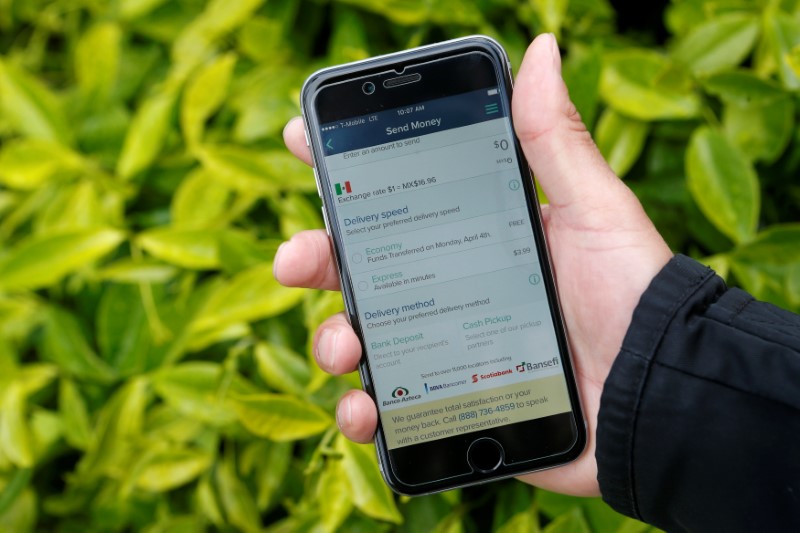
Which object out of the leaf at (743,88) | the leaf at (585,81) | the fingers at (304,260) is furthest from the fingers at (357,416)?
the leaf at (743,88)

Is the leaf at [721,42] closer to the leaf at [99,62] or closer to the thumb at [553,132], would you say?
the thumb at [553,132]

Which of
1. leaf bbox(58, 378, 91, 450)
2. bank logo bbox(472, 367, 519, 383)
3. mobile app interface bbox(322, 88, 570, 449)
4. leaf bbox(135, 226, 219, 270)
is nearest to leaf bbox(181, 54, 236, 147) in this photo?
leaf bbox(135, 226, 219, 270)

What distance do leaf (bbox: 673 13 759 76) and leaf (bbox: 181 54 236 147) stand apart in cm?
48

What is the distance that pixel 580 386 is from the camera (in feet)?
2.27

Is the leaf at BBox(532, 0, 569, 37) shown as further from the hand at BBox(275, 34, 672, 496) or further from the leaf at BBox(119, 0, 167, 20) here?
the leaf at BBox(119, 0, 167, 20)

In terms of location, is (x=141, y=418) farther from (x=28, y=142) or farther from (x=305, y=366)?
(x=28, y=142)

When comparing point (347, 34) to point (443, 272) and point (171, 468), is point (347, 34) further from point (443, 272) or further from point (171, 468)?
point (171, 468)

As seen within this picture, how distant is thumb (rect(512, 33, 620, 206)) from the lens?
614mm

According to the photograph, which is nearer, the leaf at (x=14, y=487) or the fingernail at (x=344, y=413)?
the fingernail at (x=344, y=413)

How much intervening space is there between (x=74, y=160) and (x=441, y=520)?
0.60 metres

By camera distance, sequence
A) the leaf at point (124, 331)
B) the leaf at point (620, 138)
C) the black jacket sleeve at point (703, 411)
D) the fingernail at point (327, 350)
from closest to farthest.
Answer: the black jacket sleeve at point (703, 411)
the fingernail at point (327, 350)
the leaf at point (620, 138)
the leaf at point (124, 331)

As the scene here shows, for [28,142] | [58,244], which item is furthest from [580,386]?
[28,142]

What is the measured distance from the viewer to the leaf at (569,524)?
0.66 metres

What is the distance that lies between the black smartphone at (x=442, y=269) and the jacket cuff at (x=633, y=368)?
0.22 feet
